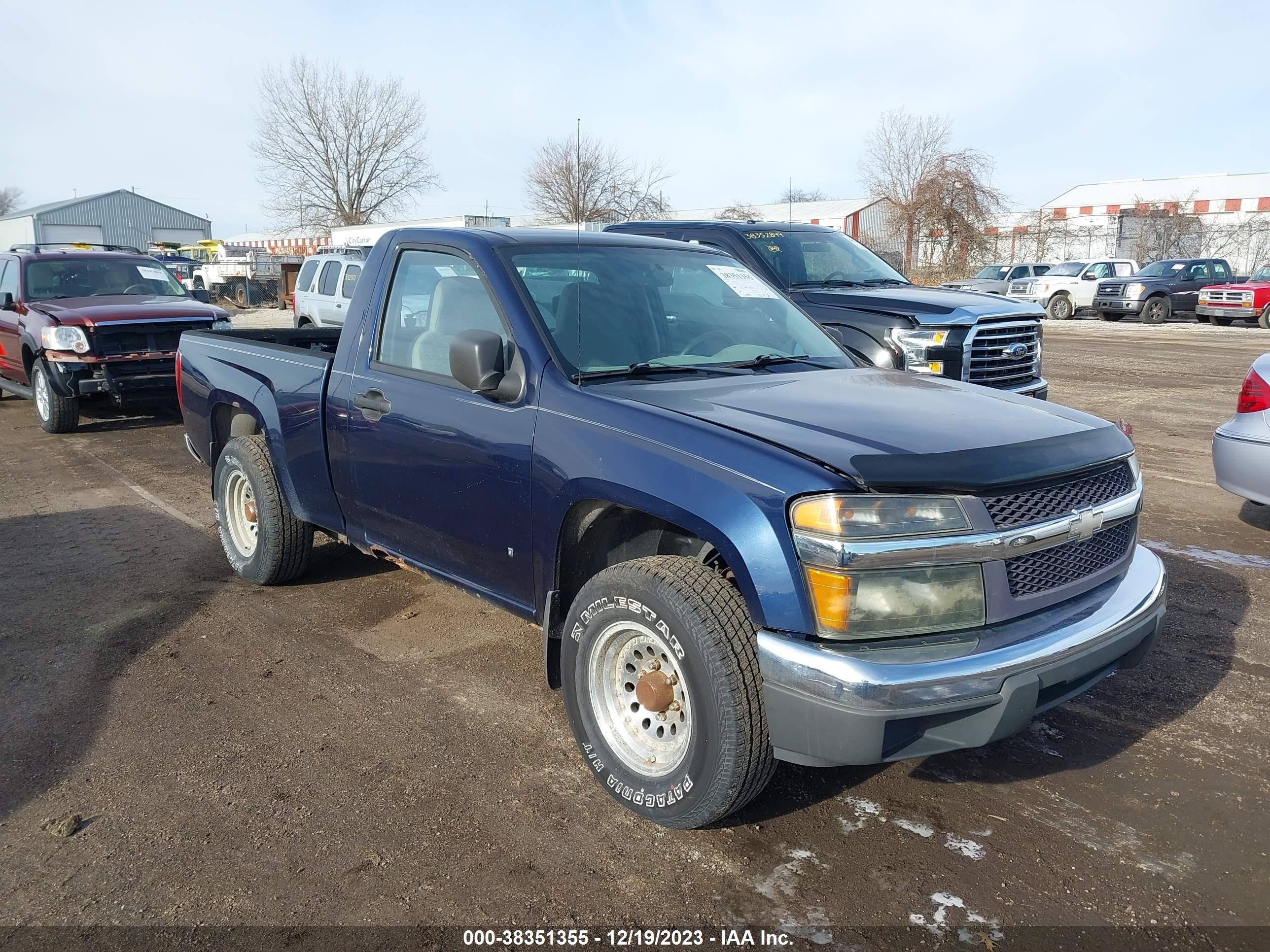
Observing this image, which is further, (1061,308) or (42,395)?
(1061,308)

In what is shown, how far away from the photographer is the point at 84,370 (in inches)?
390

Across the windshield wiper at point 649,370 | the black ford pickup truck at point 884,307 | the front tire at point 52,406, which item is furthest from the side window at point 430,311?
the front tire at point 52,406

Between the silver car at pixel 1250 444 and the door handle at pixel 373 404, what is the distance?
4.85 m

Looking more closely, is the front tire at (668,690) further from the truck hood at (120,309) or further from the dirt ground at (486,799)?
the truck hood at (120,309)

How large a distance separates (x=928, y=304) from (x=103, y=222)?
77.9m

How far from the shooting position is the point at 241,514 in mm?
5520

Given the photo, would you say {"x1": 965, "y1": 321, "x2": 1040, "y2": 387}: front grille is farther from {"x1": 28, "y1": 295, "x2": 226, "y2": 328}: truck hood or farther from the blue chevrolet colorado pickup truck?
{"x1": 28, "y1": 295, "x2": 226, "y2": 328}: truck hood

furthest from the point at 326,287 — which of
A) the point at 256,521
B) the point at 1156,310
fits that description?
the point at 1156,310

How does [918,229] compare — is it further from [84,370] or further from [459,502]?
[459,502]

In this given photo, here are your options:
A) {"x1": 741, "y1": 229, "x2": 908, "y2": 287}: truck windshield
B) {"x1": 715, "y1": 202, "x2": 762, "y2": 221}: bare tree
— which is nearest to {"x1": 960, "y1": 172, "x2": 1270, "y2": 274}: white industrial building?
{"x1": 715, "y1": 202, "x2": 762, "y2": 221}: bare tree

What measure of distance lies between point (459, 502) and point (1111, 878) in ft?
8.13

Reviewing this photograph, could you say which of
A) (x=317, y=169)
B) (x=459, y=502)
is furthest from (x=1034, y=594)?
(x=317, y=169)

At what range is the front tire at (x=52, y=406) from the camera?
10.1 m

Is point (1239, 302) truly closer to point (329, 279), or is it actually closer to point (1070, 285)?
point (1070, 285)
